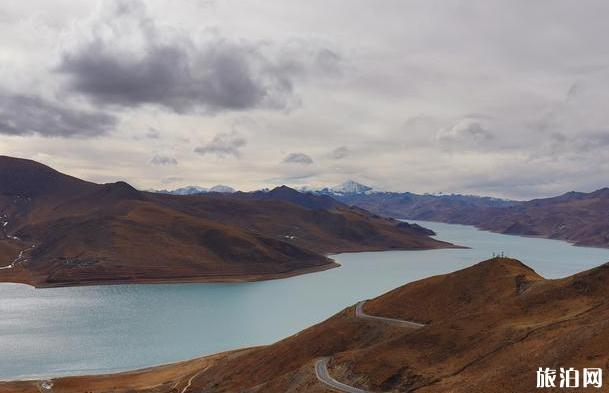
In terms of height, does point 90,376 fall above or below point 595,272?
below

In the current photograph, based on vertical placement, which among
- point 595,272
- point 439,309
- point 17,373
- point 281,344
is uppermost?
point 595,272

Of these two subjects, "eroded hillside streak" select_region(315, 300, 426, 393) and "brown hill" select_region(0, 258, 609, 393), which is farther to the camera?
"eroded hillside streak" select_region(315, 300, 426, 393)

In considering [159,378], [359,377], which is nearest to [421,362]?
[359,377]

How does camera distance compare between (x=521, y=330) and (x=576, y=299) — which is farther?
(x=576, y=299)

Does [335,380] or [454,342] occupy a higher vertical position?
[454,342]

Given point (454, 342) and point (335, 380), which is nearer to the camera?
point (335, 380)

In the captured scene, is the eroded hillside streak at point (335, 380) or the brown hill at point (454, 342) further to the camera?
the eroded hillside streak at point (335, 380)

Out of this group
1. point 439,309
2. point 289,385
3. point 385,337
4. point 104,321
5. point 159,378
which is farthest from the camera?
point 104,321

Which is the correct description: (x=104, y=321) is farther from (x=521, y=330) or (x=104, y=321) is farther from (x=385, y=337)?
(x=521, y=330)
